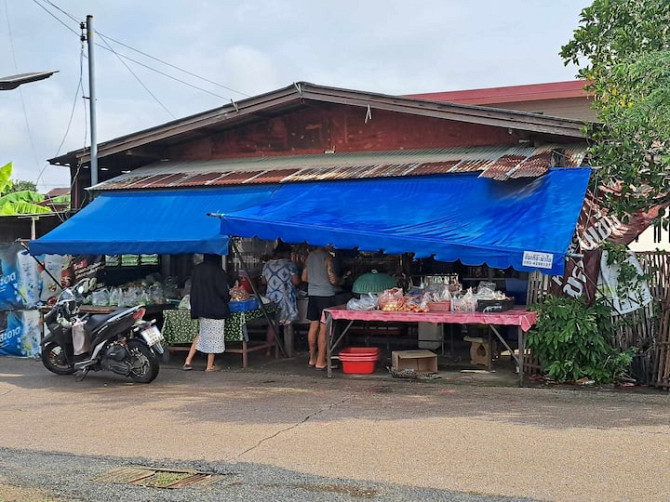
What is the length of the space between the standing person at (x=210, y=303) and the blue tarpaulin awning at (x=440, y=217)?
1013 millimetres

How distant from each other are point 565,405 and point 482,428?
1.45m

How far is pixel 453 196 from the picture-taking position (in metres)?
10.6

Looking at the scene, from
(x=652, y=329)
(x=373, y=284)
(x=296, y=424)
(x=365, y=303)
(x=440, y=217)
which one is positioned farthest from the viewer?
(x=373, y=284)

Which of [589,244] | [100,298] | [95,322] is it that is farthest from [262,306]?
[589,244]

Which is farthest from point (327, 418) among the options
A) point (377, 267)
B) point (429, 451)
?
point (377, 267)

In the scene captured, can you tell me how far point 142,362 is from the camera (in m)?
10.2

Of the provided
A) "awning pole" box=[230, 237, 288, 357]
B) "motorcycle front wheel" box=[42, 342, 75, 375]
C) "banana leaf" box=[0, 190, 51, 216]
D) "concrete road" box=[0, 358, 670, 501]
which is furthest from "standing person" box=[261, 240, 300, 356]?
"banana leaf" box=[0, 190, 51, 216]

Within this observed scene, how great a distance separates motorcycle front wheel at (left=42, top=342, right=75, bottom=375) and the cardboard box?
4731 mm

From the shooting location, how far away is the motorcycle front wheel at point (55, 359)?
35.5ft

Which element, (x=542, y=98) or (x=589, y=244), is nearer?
(x=589, y=244)

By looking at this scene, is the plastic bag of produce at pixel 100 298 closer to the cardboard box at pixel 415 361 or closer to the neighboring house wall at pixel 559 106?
the cardboard box at pixel 415 361

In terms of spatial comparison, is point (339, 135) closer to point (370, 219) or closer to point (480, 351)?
point (370, 219)

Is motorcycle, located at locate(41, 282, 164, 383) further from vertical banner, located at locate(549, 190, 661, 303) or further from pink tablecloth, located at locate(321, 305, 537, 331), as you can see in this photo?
vertical banner, located at locate(549, 190, 661, 303)

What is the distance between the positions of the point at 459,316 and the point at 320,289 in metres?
2.34
